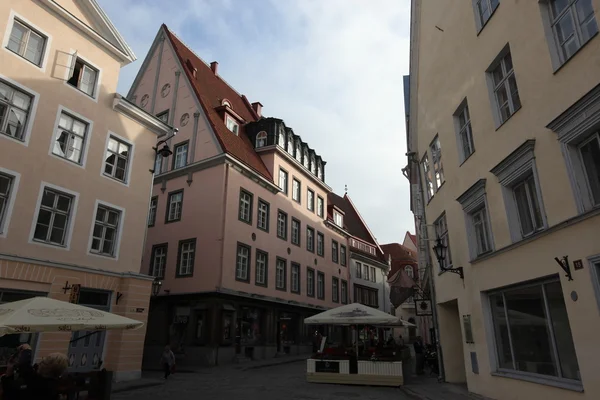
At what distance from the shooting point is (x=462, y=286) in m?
12.0

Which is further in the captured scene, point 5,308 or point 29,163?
point 29,163

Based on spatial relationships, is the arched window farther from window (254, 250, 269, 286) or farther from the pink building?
window (254, 250, 269, 286)

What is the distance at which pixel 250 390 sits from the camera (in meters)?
13.0

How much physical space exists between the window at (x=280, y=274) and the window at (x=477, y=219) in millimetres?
17543

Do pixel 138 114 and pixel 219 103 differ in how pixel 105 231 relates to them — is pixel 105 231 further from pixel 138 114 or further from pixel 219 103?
pixel 219 103

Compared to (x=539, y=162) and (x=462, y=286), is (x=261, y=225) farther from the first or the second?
(x=539, y=162)

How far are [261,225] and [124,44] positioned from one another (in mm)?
13559

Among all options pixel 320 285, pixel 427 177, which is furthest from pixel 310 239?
pixel 427 177

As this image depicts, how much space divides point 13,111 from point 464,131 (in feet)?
45.9

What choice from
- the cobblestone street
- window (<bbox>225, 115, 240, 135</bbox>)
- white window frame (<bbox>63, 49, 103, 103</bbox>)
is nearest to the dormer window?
window (<bbox>225, 115, 240, 135</bbox>)

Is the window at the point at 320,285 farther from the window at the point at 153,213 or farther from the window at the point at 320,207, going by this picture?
the window at the point at 153,213

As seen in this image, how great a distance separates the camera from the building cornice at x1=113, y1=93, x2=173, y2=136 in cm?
1622

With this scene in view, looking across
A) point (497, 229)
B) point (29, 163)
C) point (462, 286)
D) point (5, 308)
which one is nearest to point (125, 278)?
point (29, 163)

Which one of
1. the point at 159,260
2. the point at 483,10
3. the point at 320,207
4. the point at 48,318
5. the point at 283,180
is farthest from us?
the point at 320,207
